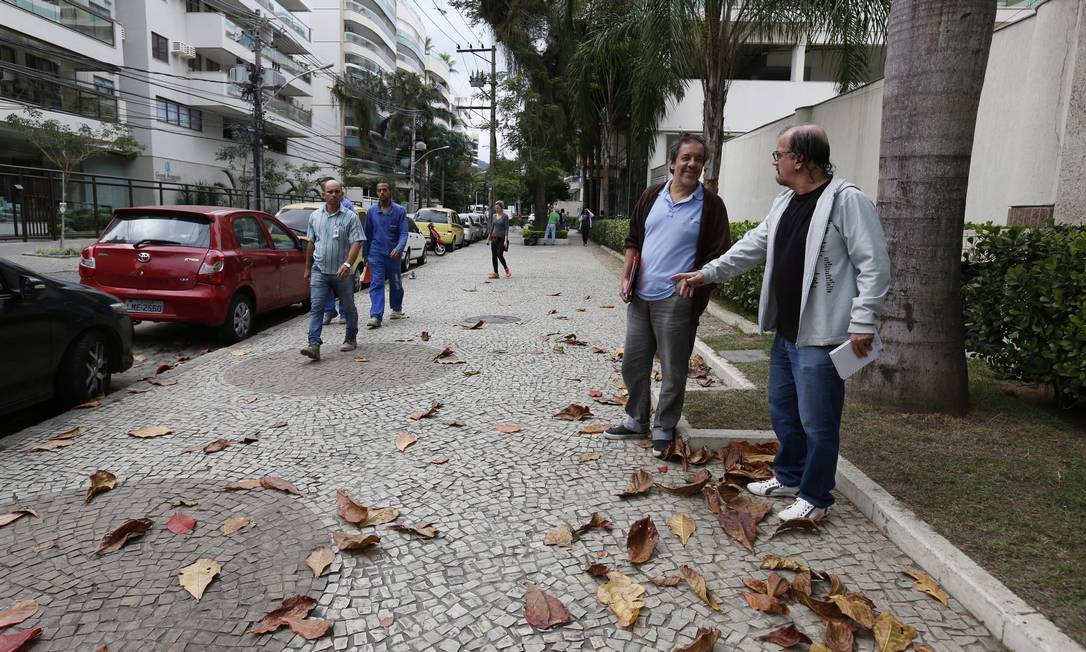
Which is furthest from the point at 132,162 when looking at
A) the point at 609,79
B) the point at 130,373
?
the point at 130,373

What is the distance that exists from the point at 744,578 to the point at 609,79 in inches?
1124

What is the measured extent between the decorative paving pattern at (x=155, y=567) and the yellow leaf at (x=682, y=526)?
1.61 m

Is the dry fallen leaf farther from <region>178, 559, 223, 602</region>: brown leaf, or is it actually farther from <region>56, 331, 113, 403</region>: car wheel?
<region>56, 331, 113, 403</region>: car wheel

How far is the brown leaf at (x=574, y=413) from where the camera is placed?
5.30 metres

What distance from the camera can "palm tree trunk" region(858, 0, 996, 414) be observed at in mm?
4609

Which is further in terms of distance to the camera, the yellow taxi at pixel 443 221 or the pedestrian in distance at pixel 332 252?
the yellow taxi at pixel 443 221

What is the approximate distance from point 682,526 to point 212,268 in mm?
6416

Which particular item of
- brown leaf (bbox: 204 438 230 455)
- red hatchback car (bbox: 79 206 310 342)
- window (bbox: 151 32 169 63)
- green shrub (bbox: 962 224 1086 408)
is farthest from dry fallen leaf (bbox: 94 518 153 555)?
window (bbox: 151 32 169 63)

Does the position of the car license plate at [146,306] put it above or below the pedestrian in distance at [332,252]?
below

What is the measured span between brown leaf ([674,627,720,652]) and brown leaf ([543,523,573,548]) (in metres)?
0.87

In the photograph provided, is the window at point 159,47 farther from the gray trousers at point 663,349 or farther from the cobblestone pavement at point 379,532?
the gray trousers at point 663,349

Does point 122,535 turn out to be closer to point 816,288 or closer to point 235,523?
point 235,523

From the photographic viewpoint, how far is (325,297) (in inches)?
293

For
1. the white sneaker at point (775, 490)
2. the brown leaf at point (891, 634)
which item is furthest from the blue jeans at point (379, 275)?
the brown leaf at point (891, 634)
